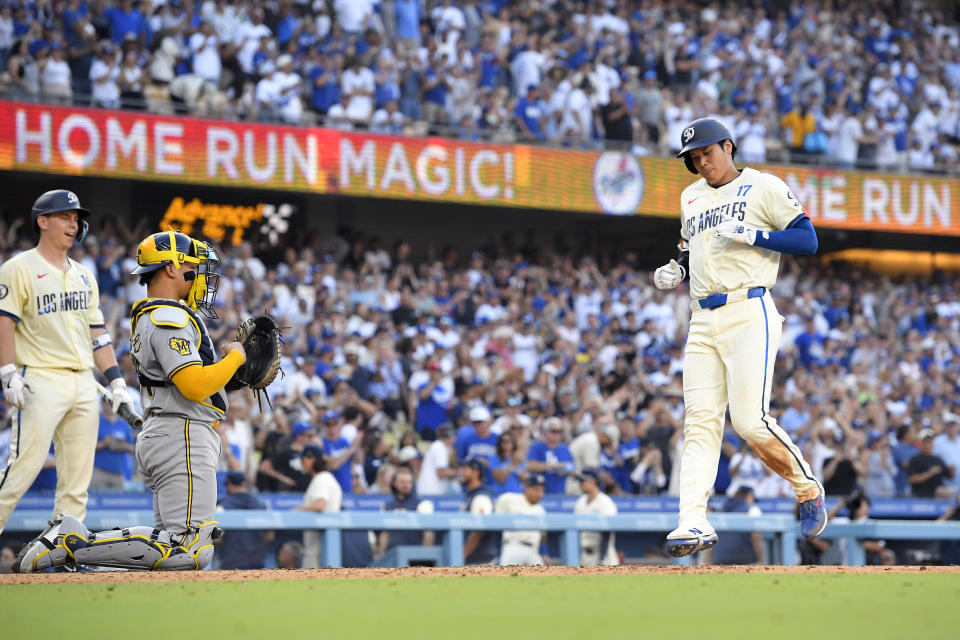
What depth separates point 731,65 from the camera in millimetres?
20766

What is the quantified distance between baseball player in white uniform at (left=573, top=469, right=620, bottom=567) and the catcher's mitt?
4129mm

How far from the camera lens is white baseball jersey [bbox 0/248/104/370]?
21.8 feet

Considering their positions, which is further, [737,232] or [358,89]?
[358,89]

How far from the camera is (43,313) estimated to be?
6.67 metres

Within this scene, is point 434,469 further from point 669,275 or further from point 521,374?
point 669,275

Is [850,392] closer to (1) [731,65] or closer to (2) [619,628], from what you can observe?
(1) [731,65]

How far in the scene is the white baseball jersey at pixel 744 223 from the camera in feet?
19.7

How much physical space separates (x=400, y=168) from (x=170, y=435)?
39.0ft

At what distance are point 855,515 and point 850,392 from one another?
570cm

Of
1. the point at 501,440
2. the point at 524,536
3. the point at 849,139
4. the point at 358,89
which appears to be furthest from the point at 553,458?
the point at 849,139

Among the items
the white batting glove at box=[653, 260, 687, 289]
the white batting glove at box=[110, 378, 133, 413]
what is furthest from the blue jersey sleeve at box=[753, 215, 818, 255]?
the white batting glove at box=[110, 378, 133, 413]

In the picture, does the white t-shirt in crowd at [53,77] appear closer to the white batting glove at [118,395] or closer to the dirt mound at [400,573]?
the white batting glove at [118,395]

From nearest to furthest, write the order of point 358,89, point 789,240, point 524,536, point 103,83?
point 789,240, point 524,536, point 103,83, point 358,89

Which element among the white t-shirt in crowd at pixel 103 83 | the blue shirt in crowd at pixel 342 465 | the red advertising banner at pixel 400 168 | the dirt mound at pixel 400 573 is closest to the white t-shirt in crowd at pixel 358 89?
the red advertising banner at pixel 400 168
